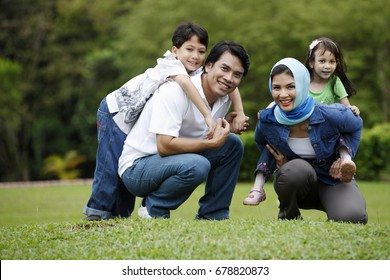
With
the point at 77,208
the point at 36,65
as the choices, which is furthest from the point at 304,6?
the point at 77,208

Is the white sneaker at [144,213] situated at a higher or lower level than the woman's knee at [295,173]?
lower

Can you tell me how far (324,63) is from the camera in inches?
207

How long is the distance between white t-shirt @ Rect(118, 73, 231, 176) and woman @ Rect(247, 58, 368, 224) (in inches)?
17.2

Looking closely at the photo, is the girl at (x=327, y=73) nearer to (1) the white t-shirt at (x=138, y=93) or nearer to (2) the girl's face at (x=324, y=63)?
(2) the girl's face at (x=324, y=63)

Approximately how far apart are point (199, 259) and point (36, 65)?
19.2 meters

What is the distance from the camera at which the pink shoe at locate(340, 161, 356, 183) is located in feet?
15.0

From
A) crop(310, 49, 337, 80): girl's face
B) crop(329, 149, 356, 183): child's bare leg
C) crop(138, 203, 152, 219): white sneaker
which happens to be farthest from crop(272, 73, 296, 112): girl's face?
crop(138, 203, 152, 219): white sneaker

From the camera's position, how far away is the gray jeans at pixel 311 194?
4.66m

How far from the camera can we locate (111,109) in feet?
17.0

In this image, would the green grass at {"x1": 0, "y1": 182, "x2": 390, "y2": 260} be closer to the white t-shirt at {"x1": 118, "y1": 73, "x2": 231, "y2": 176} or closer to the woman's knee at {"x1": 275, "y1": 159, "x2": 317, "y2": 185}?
the woman's knee at {"x1": 275, "y1": 159, "x2": 317, "y2": 185}

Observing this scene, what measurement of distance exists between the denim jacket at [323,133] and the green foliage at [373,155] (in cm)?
898

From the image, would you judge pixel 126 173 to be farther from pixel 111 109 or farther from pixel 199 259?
pixel 199 259

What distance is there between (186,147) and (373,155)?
32.0ft

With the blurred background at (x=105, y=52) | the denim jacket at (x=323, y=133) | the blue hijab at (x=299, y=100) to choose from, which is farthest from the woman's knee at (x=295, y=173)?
the blurred background at (x=105, y=52)
